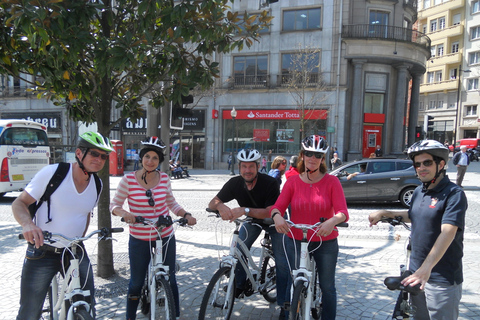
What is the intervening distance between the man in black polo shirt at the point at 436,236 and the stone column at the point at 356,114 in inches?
926

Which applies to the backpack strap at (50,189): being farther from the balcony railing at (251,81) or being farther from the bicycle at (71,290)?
the balcony railing at (251,81)

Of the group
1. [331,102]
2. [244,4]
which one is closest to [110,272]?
[331,102]

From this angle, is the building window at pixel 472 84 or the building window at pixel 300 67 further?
the building window at pixel 472 84

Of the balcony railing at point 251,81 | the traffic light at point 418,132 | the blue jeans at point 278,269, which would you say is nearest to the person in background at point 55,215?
the blue jeans at point 278,269

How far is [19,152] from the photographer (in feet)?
40.7

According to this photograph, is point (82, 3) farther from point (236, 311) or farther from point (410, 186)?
point (410, 186)

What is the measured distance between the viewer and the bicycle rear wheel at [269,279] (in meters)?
4.13

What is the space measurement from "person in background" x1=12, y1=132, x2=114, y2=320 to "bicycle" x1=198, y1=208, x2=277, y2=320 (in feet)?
3.49

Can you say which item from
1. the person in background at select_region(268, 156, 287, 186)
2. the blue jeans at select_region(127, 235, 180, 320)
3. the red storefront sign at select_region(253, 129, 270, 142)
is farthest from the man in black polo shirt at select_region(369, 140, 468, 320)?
the red storefront sign at select_region(253, 129, 270, 142)

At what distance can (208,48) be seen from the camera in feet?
15.5

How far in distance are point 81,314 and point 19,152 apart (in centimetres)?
1208

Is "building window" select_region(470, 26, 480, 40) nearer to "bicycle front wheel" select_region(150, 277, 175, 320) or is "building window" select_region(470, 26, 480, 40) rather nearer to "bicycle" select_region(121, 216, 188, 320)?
"bicycle" select_region(121, 216, 188, 320)

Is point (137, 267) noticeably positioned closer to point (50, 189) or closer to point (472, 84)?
point (50, 189)

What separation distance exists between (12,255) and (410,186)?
1017 cm
